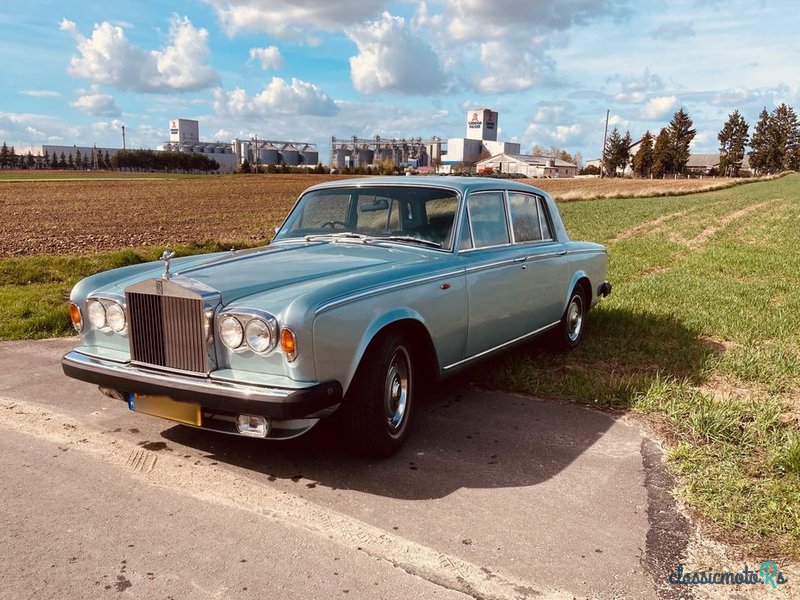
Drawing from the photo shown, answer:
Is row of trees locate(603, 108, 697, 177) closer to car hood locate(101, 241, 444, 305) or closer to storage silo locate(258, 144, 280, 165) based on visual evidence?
storage silo locate(258, 144, 280, 165)

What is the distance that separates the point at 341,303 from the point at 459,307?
44.6 inches

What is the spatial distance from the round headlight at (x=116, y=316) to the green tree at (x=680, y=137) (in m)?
105

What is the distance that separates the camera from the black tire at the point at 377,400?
341cm

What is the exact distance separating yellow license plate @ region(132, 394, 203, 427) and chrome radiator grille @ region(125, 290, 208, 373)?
0.59ft

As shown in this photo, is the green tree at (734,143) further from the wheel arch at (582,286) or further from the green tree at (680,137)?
the wheel arch at (582,286)

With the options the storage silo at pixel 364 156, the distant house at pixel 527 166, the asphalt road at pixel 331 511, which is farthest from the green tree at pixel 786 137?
the asphalt road at pixel 331 511

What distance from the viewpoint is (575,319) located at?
6.17 meters

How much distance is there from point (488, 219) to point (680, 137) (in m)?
105

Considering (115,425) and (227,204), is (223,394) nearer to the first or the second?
(115,425)

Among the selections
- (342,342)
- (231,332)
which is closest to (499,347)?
(342,342)

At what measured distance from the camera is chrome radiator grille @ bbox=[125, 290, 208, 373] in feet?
10.8

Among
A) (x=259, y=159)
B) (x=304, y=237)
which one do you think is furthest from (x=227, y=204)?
(x=259, y=159)

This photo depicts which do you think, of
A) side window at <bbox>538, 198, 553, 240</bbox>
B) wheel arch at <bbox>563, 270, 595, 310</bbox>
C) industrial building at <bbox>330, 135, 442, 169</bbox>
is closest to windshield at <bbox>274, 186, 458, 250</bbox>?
side window at <bbox>538, 198, 553, 240</bbox>

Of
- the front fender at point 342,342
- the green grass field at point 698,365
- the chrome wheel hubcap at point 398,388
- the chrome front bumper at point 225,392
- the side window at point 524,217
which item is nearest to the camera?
the chrome front bumper at point 225,392
